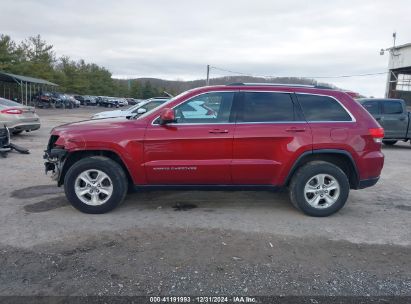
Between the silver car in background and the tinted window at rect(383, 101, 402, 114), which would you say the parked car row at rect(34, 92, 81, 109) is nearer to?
the silver car in background

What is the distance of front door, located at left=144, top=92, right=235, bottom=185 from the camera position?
5.19 metres

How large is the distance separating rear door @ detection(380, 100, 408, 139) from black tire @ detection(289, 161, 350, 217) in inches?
374

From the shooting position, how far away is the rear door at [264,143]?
524 centimetres

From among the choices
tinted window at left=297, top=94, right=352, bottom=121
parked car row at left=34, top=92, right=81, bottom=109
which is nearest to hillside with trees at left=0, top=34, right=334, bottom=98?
parked car row at left=34, top=92, right=81, bottom=109

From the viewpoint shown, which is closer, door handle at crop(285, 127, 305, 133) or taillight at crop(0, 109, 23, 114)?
door handle at crop(285, 127, 305, 133)

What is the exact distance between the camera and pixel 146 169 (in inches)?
206

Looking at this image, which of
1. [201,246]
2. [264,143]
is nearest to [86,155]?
[201,246]

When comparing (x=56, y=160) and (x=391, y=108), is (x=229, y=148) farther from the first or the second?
(x=391, y=108)

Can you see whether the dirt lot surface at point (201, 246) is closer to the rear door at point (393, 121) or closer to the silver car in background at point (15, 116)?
the silver car in background at point (15, 116)

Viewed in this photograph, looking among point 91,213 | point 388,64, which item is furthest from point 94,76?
point 91,213

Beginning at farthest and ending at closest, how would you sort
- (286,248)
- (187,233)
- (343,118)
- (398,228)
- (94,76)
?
(94,76) → (343,118) → (398,228) → (187,233) → (286,248)

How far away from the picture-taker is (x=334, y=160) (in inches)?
220

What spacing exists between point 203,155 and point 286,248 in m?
1.63

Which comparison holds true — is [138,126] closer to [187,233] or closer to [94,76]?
[187,233]
